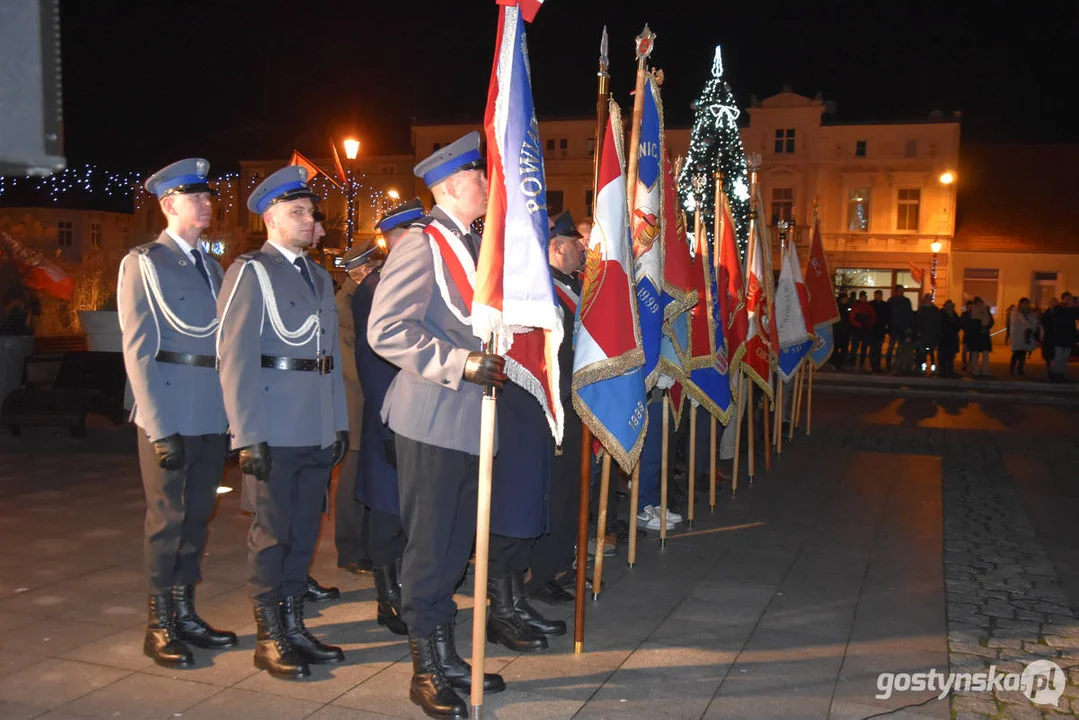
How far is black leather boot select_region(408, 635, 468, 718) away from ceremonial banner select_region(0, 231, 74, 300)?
18256 mm

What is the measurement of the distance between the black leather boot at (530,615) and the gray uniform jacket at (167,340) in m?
1.66

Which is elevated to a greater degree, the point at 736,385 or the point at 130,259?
the point at 130,259

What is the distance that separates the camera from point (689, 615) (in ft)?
17.5

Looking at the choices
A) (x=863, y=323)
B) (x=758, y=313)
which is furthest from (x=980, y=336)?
(x=758, y=313)

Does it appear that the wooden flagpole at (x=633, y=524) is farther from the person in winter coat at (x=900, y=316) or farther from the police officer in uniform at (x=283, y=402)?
the person in winter coat at (x=900, y=316)

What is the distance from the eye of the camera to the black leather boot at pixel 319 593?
5.58 m

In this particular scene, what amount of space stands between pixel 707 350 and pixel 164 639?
4.41 meters

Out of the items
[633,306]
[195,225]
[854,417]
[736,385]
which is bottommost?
[854,417]

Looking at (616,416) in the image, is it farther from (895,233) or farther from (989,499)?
(895,233)

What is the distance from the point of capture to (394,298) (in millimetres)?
4016

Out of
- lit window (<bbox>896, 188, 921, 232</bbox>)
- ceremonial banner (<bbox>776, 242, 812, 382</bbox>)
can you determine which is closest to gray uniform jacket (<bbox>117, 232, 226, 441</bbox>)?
ceremonial banner (<bbox>776, 242, 812, 382</bbox>)

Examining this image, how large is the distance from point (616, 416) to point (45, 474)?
6.12 m

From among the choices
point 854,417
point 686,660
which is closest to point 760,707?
point 686,660

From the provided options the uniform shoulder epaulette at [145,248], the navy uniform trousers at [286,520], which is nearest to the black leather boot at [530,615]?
the navy uniform trousers at [286,520]
